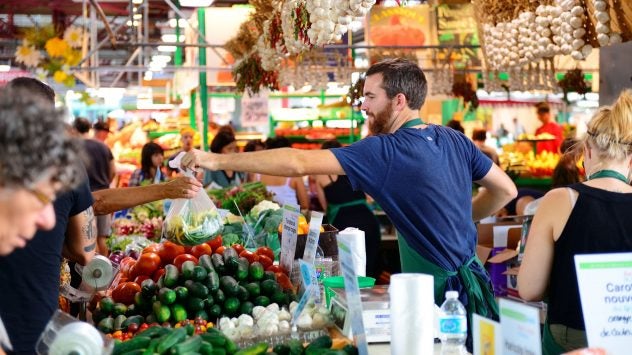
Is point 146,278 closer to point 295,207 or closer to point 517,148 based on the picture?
point 295,207

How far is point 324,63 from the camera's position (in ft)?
35.6

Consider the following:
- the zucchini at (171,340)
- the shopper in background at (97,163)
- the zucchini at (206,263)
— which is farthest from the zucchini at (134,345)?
the shopper in background at (97,163)

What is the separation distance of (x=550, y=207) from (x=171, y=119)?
19.8 meters

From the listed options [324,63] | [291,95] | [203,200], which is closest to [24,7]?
[291,95]

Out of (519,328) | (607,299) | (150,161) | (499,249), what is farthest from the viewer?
(150,161)

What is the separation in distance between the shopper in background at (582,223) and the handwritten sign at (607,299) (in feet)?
2.08

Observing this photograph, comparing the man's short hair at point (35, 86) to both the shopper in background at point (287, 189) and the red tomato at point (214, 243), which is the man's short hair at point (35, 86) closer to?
the red tomato at point (214, 243)

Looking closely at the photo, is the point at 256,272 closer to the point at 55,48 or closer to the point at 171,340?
the point at 171,340

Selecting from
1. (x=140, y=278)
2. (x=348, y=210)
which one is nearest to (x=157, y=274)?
(x=140, y=278)

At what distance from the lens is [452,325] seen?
2703 millimetres

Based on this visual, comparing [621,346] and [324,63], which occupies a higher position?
[324,63]

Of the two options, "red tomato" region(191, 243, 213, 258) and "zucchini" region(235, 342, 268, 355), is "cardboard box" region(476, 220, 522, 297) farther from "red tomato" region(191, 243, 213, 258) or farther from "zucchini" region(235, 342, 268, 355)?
"zucchini" region(235, 342, 268, 355)

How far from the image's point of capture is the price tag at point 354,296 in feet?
8.53

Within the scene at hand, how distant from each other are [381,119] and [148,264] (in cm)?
128
